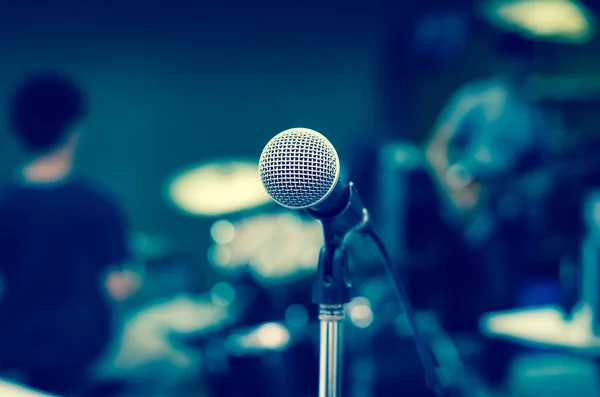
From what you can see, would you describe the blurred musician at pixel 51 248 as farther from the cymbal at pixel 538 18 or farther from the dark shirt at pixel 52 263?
the cymbal at pixel 538 18

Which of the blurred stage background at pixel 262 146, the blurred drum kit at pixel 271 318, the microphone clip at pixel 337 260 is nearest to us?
the microphone clip at pixel 337 260

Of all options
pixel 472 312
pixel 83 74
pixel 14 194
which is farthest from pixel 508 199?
pixel 83 74

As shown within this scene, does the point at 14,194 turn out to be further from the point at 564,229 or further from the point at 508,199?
the point at 564,229

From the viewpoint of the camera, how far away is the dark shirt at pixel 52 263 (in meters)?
2.26

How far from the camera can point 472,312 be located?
3.58 meters

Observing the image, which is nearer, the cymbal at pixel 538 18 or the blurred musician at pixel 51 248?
the blurred musician at pixel 51 248

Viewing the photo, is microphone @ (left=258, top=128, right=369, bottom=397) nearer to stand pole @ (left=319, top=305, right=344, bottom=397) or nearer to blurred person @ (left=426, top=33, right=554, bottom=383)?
stand pole @ (left=319, top=305, right=344, bottom=397)

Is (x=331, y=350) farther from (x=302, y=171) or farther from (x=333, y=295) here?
(x=302, y=171)

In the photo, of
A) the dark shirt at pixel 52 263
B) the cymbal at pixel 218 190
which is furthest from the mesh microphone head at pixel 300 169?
the cymbal at pixel 218 190

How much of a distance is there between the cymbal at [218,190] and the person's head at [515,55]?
1505mm

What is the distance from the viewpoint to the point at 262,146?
17.1 ft

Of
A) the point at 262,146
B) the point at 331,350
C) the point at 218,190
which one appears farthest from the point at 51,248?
the point at 262,146

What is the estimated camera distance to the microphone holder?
1026mm

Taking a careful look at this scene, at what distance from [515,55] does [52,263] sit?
2.58 metres
